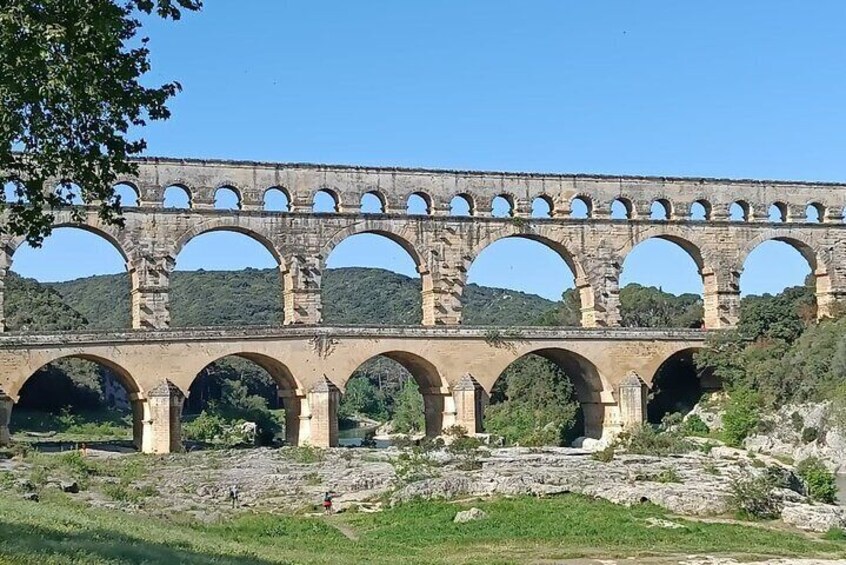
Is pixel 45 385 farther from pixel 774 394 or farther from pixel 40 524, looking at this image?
pixel 40 524

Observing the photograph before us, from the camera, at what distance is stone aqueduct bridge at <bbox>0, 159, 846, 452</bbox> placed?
42.9 metres

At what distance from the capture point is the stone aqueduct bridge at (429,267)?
4294 centimetres

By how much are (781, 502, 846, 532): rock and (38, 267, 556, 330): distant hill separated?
79.9 m

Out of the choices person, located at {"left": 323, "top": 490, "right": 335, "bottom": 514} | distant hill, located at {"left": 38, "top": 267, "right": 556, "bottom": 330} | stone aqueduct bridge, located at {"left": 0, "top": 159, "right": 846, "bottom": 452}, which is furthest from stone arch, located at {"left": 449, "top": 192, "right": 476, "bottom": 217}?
distant hill, located at {"left": 38, "top": 267, "right": 556, "bottom": 330}

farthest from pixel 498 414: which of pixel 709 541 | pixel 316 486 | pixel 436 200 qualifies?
pixel 709 541

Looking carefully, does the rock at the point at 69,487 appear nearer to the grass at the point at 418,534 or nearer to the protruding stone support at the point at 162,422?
the grass at the point at 418,534

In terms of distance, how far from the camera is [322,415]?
43.9 metres

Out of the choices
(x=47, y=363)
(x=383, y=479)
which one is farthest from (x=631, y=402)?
(x=47, y=363)

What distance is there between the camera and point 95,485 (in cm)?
3238

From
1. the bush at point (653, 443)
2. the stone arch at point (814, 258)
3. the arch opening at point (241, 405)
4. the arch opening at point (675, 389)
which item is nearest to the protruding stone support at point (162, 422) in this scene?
the arch opening at point (241, 405)

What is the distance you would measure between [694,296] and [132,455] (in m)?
53.4

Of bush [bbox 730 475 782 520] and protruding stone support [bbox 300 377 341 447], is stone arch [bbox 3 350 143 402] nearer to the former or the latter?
protruding stone support [bbox 300 377 341 447]

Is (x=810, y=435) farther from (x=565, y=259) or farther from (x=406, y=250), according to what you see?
(x=406, y=250)

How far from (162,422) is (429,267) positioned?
12442 millimetres
